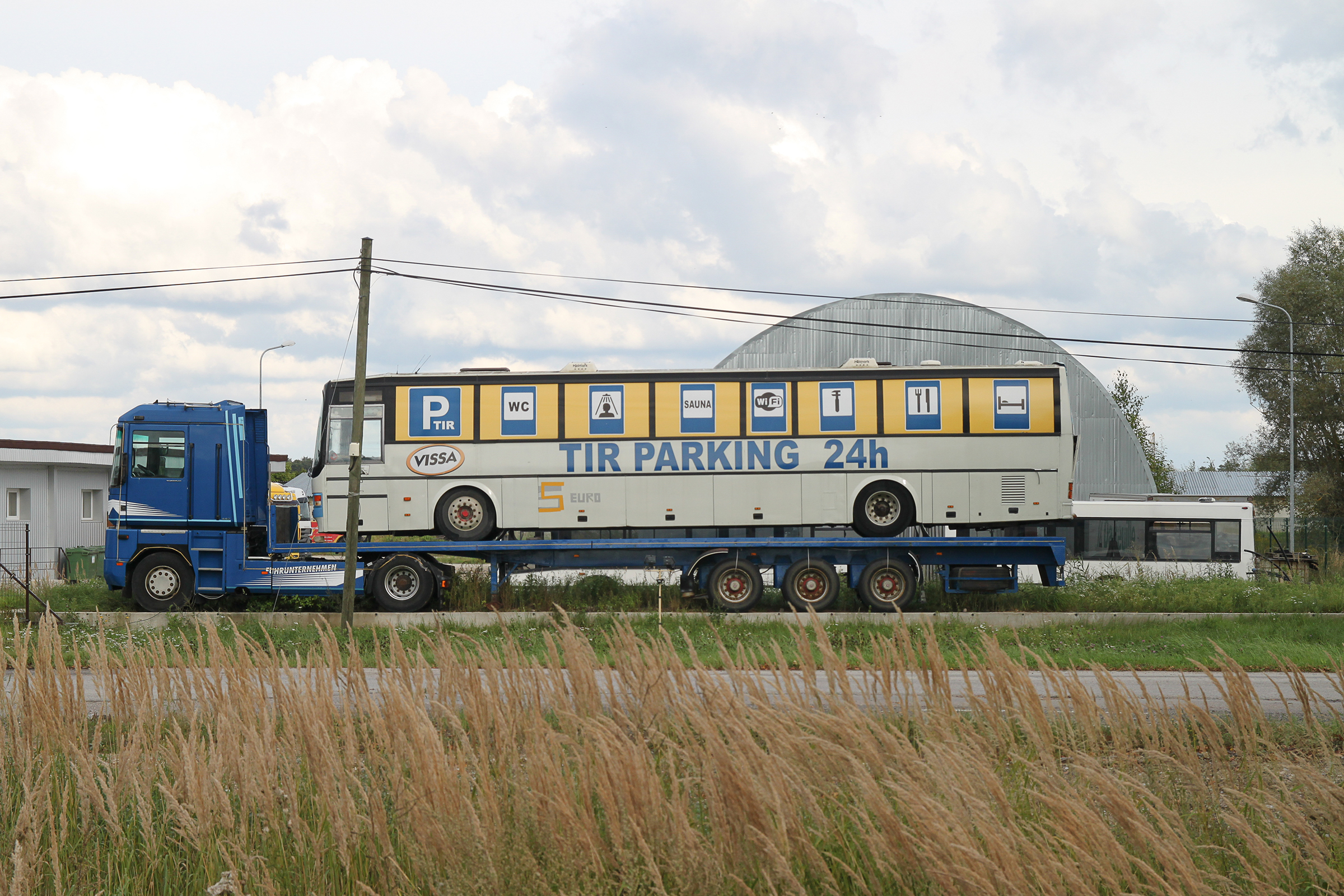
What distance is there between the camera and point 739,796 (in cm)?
324

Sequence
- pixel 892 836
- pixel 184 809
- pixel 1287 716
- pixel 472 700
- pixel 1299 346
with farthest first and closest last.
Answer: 1. pixel 1299 346
2. pixel 1287 716
3. pixel 472 700
4. pixel 184 809
5. pixel 892 836

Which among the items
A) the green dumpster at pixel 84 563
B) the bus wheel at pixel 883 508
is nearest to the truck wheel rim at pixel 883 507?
the bus wheel at pixel 883 508

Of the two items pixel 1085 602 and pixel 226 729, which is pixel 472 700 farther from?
pixel 1085 602

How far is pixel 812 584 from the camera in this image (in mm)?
18000

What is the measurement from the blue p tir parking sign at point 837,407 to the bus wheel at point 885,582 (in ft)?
8.19

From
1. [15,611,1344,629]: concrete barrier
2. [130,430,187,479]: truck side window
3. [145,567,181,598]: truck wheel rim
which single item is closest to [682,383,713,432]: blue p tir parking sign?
[15,611,1344,629]: concrete barrier

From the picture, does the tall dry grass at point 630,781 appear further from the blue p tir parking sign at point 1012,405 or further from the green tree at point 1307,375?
the green tree at point 1307,375

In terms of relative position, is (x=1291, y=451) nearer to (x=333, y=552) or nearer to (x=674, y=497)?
(x=674, y=497)

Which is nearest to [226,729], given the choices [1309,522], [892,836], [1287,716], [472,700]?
[472,700]

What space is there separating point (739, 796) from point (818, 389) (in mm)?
15407

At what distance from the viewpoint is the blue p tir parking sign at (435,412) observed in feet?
59.7

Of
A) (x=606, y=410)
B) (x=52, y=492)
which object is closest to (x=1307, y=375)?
(x=606, y=410)

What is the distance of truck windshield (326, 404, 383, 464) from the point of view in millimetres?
18109

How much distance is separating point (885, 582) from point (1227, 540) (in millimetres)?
10569
